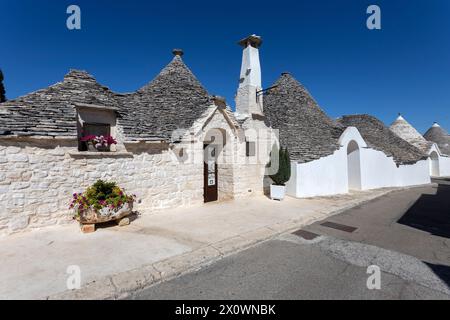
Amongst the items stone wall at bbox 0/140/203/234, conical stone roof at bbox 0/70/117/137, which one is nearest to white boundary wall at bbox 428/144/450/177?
stone wall at bbox 0/140/203/234

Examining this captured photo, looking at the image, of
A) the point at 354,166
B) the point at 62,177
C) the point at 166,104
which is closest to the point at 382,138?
the point at 354,166

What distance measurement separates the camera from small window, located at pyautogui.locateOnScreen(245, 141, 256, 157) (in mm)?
10312

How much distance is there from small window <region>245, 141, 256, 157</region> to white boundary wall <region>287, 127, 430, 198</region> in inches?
77.0

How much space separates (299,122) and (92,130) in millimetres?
11044

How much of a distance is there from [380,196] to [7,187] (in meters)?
15.2

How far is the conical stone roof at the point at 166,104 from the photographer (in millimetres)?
7680

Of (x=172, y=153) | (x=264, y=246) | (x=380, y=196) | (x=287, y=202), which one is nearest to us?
(x=264, y=246)

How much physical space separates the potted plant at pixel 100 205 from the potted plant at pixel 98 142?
4.96 feet

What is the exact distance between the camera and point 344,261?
414 cm

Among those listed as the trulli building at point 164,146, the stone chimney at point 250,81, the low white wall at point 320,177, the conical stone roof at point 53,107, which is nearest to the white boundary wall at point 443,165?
the trulli building at point 164,146

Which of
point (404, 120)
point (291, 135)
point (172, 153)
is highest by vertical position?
point (404, 120)

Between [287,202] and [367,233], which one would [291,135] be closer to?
[287,202]

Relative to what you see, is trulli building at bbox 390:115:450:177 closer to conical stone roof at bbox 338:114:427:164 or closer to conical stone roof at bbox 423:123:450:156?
conical stone roof at bbox 423:123:450:156

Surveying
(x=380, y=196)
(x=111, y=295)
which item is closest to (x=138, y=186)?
(x=111, y=295)
